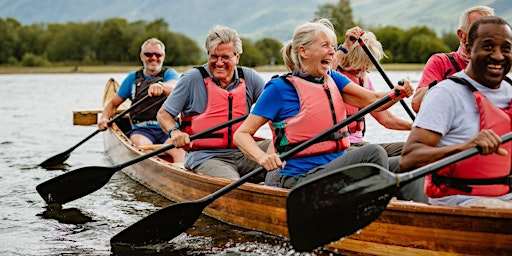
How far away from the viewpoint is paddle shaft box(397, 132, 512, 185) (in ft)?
10.9

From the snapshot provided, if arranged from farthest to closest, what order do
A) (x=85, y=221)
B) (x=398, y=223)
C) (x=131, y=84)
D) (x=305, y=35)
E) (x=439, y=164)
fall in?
(x=131, y=84) < (x=85, y=221) < (x=305, y=35) < (x=398, y=223) < (x=439, y=164)

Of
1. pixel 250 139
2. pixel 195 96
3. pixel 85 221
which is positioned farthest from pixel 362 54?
pixel 85 221

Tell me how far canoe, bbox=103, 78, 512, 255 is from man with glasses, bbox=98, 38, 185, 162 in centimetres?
231

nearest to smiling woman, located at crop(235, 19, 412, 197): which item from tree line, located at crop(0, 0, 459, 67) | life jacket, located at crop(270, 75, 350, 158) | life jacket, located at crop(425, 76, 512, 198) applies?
life jacket, located at crop(270, 75, 350, 158)

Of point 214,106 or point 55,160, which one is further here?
point 55,160

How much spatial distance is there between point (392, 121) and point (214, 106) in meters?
1.54

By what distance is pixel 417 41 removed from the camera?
71438 mm

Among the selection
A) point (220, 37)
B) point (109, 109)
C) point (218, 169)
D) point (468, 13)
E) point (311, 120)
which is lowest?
point (218, 169)

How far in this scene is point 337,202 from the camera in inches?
148

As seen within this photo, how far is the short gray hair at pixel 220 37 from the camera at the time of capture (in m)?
5.62

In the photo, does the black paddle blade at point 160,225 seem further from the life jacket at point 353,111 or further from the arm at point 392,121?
the arm at point 392,121

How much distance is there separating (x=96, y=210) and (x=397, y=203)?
11.6 ft

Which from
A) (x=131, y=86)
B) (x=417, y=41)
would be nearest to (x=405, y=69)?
(x=417, y=41)

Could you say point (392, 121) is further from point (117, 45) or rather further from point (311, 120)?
point (117, 45)
